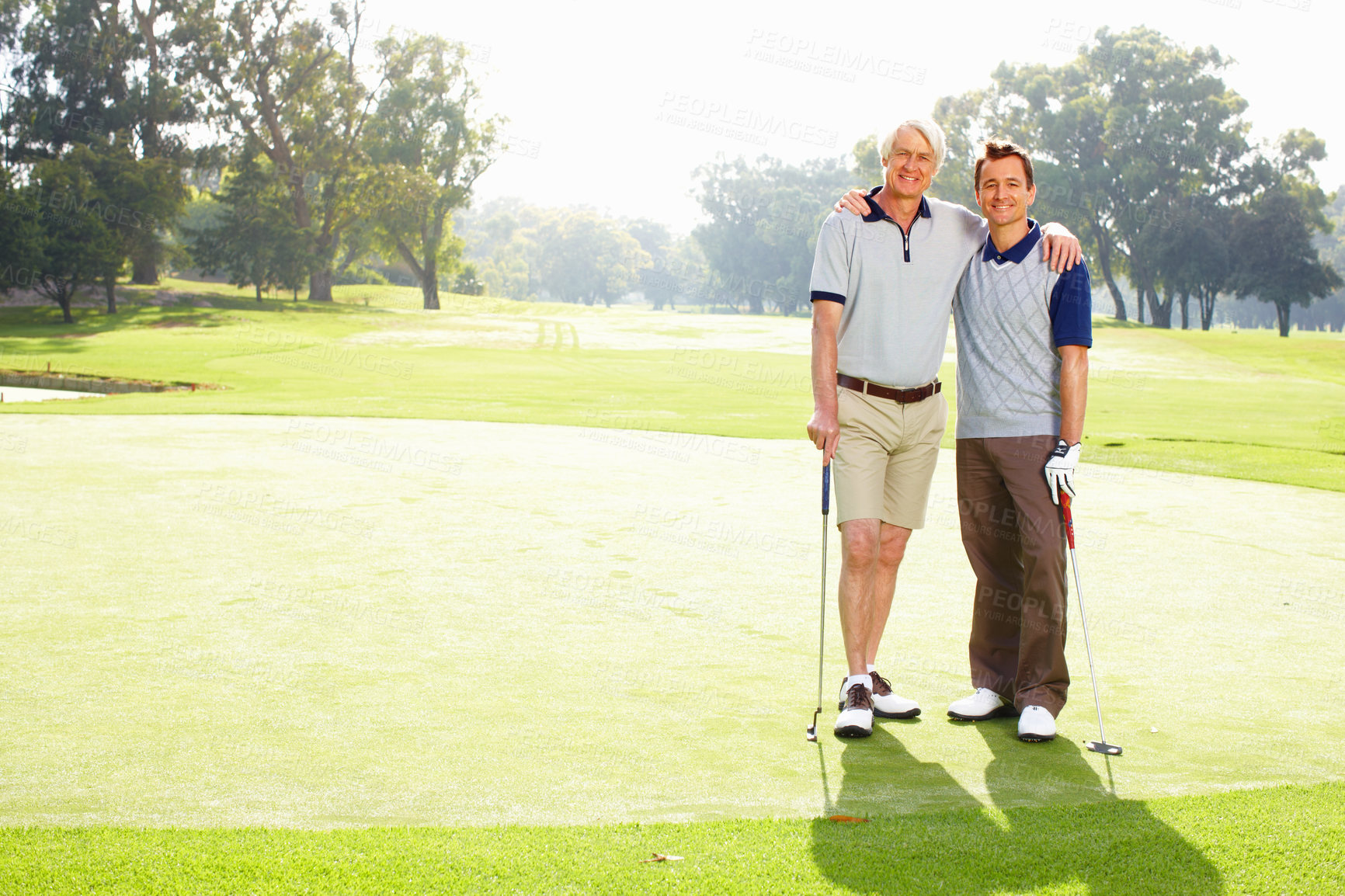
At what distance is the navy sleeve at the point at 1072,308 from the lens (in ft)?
13.7

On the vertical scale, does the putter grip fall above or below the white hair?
below

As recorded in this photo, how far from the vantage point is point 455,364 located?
33.4 m

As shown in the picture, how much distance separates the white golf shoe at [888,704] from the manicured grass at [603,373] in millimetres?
9090

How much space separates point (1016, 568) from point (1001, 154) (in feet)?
5.47

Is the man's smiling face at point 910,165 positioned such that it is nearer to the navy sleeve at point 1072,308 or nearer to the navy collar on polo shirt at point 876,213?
the navy collar on polo shirt at point 876,213

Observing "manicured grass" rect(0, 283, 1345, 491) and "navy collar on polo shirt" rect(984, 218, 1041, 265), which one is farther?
"manicured grass" rect(0, 283, 1345, 491)

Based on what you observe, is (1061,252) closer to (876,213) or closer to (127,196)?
(876,213)

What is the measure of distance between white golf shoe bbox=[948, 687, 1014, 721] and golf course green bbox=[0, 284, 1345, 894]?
0.07m

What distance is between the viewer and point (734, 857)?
2848mm

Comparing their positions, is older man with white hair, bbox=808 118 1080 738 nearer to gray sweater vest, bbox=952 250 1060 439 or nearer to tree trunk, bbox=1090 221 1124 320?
gray sweater vest, bbox=952 250 1060 439

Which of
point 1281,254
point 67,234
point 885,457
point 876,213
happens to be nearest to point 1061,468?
point 885,457

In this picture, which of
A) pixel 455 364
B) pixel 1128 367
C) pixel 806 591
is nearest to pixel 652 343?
pixel 455 364

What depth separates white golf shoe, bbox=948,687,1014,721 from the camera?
4168mm

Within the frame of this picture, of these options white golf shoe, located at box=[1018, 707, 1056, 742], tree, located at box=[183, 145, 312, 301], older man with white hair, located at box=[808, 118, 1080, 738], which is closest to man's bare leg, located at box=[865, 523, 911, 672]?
older man with white hair, located at box=[808, 118, 1080, 738]
